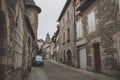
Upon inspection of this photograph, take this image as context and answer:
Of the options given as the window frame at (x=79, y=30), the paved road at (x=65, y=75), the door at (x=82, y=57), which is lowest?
the paved road at (x=65, y=75)

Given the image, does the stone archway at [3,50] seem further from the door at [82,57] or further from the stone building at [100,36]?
the door at [82,57]

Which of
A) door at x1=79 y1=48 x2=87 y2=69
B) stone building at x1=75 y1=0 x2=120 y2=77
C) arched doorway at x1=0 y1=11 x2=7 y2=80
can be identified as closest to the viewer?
arched doorway at x1=0 y1=11 x2=7 y2=80

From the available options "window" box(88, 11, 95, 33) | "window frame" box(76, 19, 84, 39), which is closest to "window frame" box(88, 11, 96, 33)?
"window" box(88, 11, 95, 33)

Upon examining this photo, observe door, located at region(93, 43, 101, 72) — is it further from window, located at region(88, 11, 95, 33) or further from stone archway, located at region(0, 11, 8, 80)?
stone archway, located at region(0, 11, 8, 80)

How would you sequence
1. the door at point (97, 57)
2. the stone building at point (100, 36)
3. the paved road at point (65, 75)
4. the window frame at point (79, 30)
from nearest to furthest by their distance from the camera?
1. the stone building at point (100, 36)
2. the paved road at point (65, 75)
3. the door at point (97, 57)
4. the window frame at point (79, 30)

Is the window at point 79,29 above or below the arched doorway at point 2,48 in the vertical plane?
above

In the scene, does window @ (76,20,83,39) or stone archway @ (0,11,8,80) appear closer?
stone archway @ (0,11,8,80)

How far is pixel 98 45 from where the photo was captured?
12.4 m

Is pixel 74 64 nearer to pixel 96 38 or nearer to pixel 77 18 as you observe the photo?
pixel 77 18

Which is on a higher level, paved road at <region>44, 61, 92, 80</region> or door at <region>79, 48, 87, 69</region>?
door at <region>79, 48, 87, 69</region>

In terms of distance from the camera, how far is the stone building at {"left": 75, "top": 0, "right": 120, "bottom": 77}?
968cm

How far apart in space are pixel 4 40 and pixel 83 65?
1160 cm

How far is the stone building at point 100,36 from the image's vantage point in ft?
31.8

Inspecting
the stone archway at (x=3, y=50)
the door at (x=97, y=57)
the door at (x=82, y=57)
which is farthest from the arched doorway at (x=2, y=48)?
the door at (x=82, y=57)
